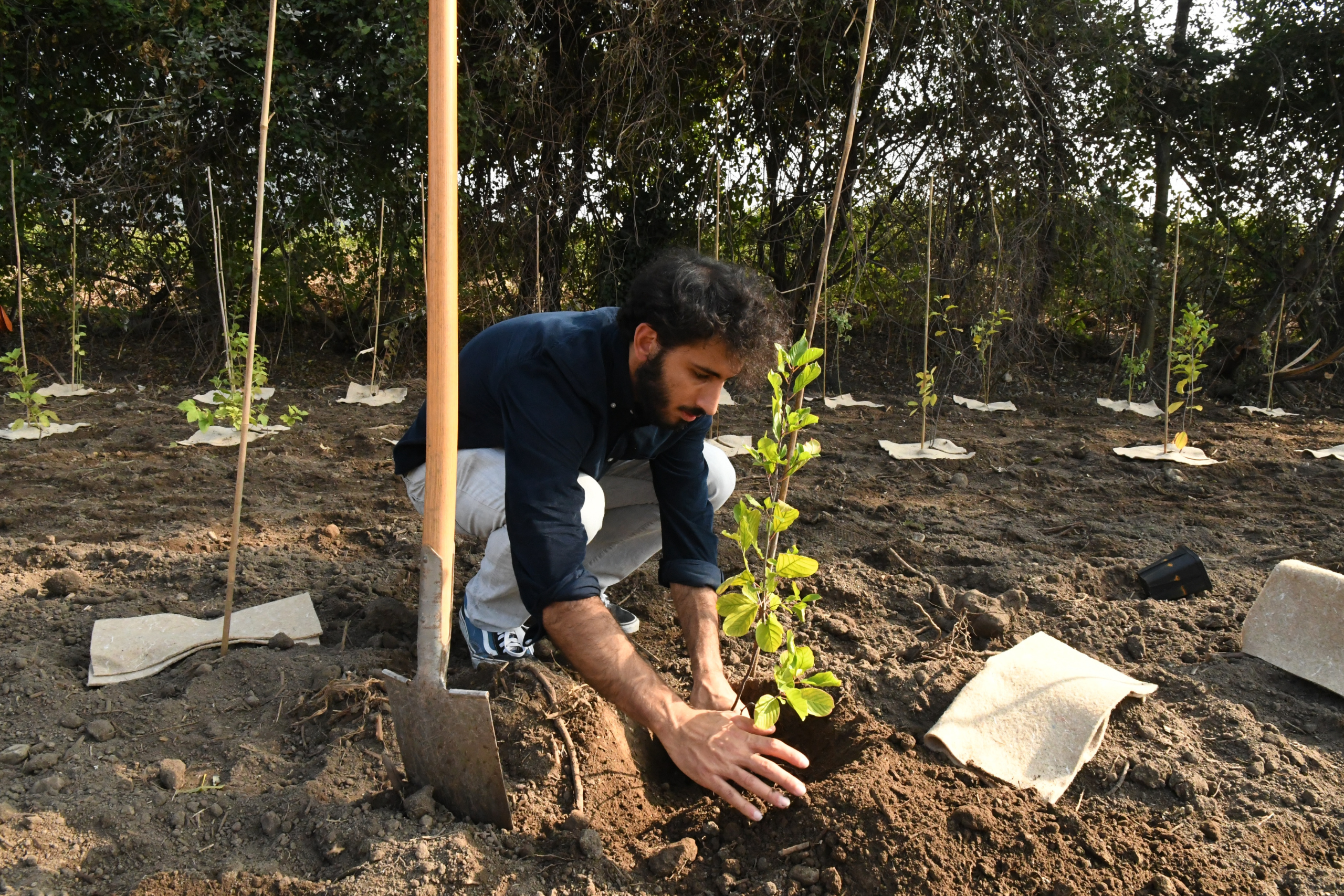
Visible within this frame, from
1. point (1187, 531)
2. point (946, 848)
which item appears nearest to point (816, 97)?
point (1187, 531)

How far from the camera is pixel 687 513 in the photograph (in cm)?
221

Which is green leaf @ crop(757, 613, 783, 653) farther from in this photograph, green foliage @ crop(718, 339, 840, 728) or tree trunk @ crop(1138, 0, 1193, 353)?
tree trunk @ crop(1138, 0, 1193, 353)

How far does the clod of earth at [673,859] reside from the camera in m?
1.62

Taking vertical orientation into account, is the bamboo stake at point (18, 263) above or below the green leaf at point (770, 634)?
above

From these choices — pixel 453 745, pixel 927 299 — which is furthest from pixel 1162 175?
pixel 453 745

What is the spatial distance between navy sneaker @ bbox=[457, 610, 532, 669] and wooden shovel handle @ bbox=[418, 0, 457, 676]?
68 cm

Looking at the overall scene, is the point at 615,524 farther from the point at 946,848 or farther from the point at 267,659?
the point at 946,848

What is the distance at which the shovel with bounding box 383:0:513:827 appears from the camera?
1.58m

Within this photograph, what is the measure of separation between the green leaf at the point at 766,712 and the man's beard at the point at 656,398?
66 cm

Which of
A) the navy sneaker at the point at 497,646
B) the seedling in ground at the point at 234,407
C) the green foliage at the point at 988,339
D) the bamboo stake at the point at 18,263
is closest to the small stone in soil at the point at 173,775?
the navy sneaker at the point at 497,646

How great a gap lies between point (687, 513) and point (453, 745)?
32.5 inches

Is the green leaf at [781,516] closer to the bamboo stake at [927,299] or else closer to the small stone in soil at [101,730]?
the small stone in soil at [101,730]

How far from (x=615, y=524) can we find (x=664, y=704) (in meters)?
1.04

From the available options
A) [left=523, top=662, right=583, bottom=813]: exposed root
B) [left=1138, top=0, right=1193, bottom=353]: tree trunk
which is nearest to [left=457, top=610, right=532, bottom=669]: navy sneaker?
[left=523, top=662, right=583, bottom=813]: exposed root
